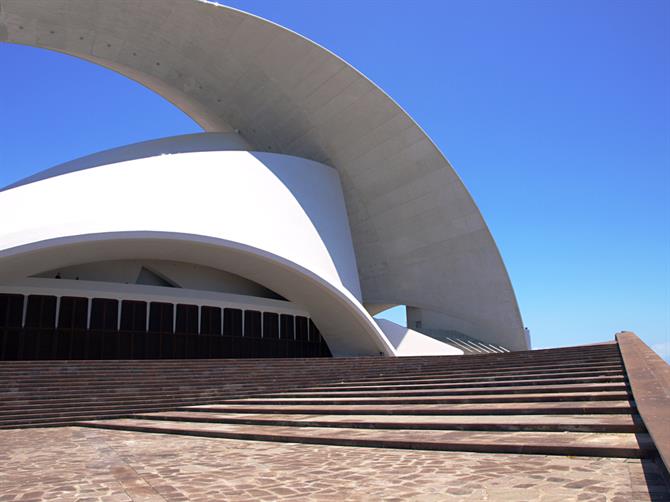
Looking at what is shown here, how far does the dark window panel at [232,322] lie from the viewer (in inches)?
785

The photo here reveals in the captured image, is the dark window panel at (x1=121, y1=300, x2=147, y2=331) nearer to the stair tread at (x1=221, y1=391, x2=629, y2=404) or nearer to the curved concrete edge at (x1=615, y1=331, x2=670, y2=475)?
the stair tread at (x1=221, y1=391, x2=629, y2=404)

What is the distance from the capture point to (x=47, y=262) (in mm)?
15570

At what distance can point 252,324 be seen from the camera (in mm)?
20656

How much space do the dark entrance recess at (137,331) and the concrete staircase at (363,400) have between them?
17.4 feet

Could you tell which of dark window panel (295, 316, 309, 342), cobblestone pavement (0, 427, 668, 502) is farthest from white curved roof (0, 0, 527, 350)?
cobblestone pavement (0, 427, 668, 502)

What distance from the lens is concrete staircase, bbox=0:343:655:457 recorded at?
5.18 metres

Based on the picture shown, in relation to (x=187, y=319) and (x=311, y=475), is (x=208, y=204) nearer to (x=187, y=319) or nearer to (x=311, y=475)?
(x=187, y=319)

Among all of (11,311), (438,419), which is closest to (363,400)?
(438,419)

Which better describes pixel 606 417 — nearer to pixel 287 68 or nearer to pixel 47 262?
pixel 47 262

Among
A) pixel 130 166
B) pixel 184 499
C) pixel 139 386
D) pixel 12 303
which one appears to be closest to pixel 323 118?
pixel 130 166

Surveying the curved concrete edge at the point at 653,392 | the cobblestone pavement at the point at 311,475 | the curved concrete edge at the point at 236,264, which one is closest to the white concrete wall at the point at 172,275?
the curved concrete edge at the point at 236,264

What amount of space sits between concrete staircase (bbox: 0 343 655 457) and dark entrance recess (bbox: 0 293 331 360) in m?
5.29

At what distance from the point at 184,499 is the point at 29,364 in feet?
29.6

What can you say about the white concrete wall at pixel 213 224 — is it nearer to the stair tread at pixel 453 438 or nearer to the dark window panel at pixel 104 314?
the dark window panel at pixel 104 314
